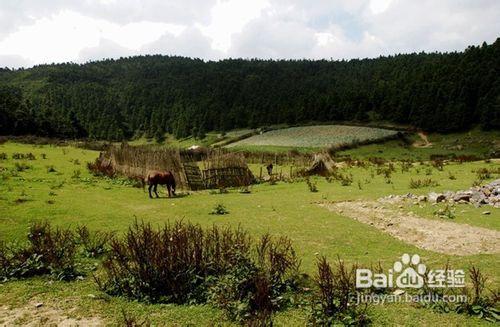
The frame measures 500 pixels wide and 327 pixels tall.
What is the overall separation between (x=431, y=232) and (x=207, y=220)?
6897 mm

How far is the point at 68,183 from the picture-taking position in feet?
68.3

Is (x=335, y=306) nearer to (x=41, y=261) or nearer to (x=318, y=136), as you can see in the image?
(x=41, y=261)

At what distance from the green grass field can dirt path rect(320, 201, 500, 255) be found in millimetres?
438

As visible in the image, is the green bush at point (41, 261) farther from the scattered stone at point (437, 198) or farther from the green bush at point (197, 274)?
the scattered stone at point (437, 198)

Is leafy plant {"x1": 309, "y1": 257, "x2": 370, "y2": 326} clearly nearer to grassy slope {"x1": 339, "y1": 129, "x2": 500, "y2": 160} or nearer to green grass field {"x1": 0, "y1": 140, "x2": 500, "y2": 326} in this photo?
green grass field {"x1": 0, "y1": 140, "x2": 500, "y2": 326}

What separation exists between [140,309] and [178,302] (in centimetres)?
68

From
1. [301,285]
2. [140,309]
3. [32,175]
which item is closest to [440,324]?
[301,285]

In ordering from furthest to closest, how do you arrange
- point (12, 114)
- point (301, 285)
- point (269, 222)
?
point (12, 114), point (269, 222), point (301, 285)

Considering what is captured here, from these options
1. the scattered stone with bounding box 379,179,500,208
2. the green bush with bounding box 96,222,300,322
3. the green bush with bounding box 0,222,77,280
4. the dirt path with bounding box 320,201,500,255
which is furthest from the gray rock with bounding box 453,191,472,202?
the green bush with bounding box 0,222,77,280

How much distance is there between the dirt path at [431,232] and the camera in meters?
9.41

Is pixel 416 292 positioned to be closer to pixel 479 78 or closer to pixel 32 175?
pixel 32 175

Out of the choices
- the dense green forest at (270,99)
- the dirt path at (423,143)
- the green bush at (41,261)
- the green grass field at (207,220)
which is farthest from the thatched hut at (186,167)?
the dense green forest at (270,99)

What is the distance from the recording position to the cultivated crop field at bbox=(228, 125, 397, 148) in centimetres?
6825

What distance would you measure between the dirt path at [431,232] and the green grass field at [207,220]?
44 centimetres
